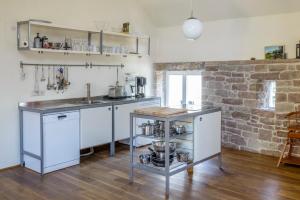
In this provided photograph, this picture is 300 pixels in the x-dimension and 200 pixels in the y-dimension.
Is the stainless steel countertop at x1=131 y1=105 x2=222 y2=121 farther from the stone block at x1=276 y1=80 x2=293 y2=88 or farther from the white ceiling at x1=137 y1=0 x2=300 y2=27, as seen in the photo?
the white ceiling at x1=137 y1=0 x2=300 y2=27

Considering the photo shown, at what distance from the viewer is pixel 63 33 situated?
4785 millimetres

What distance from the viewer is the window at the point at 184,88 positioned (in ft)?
19.5

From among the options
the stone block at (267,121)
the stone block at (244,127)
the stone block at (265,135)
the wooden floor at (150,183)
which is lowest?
the wooden floor at (150,183)

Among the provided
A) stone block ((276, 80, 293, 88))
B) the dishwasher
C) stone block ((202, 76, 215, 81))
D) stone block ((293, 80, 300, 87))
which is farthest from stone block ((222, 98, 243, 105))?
the dishwasher

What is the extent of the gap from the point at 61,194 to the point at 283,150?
119 inches

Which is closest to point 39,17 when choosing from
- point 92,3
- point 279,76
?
point 92,3

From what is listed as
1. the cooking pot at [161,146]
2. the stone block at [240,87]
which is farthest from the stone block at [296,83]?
the cooking pot at [161,146]

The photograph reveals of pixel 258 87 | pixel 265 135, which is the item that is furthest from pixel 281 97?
pixel 265 135

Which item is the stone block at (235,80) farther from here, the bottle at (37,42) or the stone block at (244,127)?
the bottle at (37,42)

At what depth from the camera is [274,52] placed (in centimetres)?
478

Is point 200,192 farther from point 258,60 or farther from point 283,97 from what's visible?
point 258,60

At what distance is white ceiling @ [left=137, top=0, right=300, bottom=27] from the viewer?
4.62 meters

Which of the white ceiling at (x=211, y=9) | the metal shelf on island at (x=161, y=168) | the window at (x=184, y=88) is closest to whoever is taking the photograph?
the metal shelf on island at (x=161, y=168)

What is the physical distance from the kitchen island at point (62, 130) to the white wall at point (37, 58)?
142 millimetres
